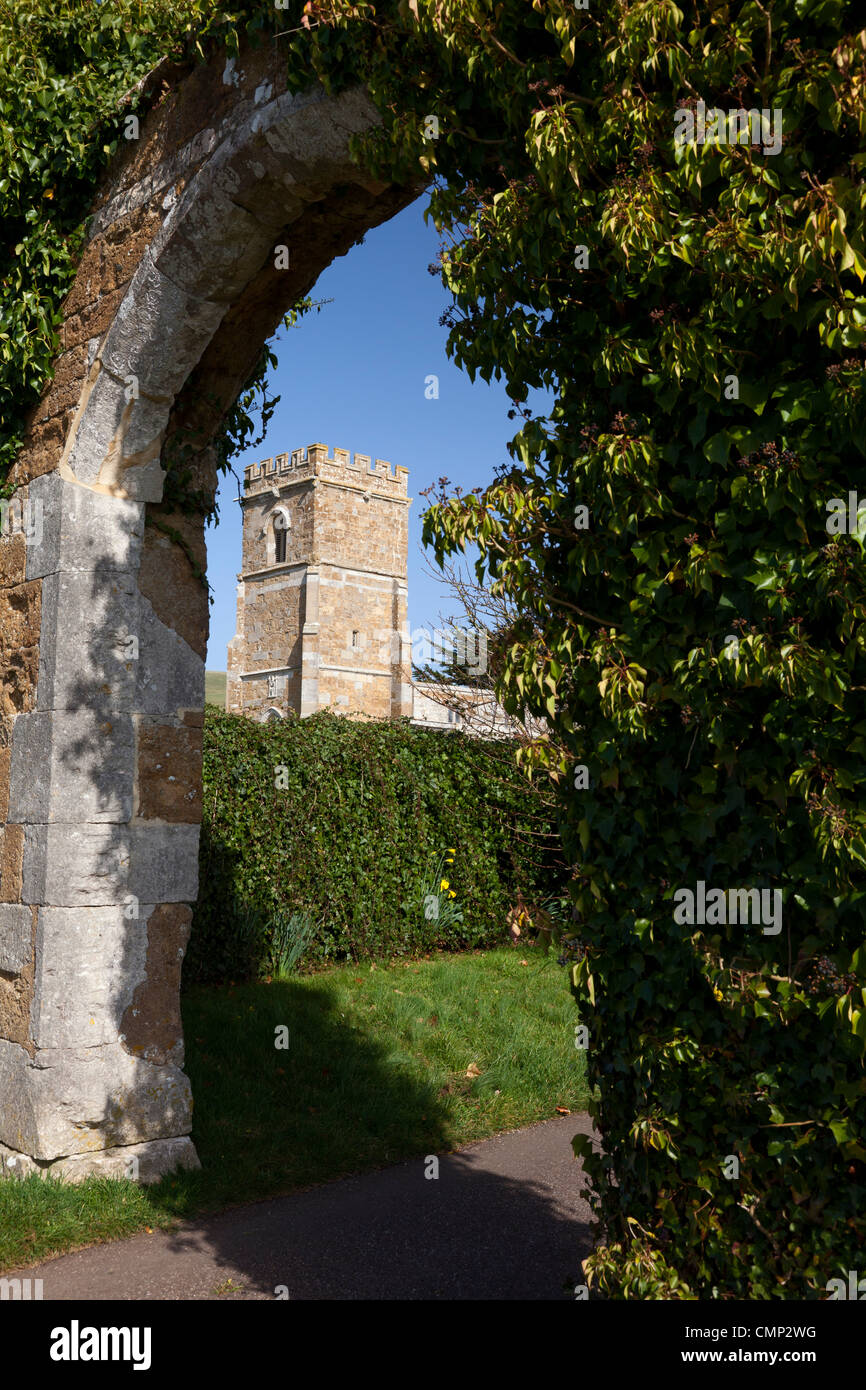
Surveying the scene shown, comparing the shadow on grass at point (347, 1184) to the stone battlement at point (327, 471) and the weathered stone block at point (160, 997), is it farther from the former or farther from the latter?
the stone battlement at point (327, 471)

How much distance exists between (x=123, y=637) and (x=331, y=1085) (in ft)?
8.88

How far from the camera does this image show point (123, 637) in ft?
16.3

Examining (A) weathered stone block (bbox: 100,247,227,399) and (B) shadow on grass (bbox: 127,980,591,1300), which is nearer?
(B) shadow on grass (bbox: 127,980,591,1300)

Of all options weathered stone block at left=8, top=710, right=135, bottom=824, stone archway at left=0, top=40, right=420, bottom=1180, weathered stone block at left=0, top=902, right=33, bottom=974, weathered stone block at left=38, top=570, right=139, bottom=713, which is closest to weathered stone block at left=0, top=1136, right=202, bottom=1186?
stone archway at left=0, top=40, right=420, bottom=1180

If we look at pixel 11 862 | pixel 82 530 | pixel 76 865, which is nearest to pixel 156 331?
pixel 82 530

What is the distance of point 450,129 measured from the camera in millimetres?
2836

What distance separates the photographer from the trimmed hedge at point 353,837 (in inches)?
325

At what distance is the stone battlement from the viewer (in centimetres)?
3322

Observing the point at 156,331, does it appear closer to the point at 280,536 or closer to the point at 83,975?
the point at 83,975

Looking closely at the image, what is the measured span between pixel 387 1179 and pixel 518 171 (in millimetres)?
4193

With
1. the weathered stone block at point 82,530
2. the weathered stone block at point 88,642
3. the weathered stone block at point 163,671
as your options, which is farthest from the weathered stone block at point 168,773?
the weathered stone block at point 82,530

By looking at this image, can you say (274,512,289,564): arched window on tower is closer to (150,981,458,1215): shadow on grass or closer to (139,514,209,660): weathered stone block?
(150,981,458,1215): shadow on grass
